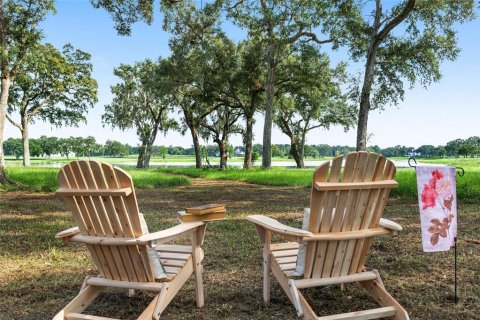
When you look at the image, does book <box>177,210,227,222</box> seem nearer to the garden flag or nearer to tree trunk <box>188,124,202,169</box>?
the garden flag

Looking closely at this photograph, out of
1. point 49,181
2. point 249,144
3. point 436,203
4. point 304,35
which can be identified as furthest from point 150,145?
point 436,203

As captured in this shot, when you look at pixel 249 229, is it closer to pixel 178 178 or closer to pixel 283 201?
pixel 283 201

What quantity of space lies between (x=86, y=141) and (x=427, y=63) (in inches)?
1364

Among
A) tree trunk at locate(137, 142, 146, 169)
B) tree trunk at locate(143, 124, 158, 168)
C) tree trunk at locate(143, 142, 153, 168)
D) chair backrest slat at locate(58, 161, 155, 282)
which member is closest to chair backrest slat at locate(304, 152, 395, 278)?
chair backrest slat at locate(58, 161, 155, 282)

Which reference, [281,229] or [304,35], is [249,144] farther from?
[281,229]

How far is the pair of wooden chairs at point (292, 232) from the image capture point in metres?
2.35

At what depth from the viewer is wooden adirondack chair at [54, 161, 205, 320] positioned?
236 cm

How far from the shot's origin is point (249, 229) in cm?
548

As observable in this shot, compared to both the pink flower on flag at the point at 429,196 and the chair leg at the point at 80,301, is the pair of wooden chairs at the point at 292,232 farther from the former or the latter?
the pink flower on flag at the point at 429,196

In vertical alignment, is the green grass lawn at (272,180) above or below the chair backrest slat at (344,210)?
below

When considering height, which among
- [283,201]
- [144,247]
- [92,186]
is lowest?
[283,201]

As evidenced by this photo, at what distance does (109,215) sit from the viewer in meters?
2.43

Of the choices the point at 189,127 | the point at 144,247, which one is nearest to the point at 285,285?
the point at 144,247

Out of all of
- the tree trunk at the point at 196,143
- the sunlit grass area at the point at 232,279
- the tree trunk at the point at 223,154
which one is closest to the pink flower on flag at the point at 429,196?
the sunlit grass area at the point at 232,279
